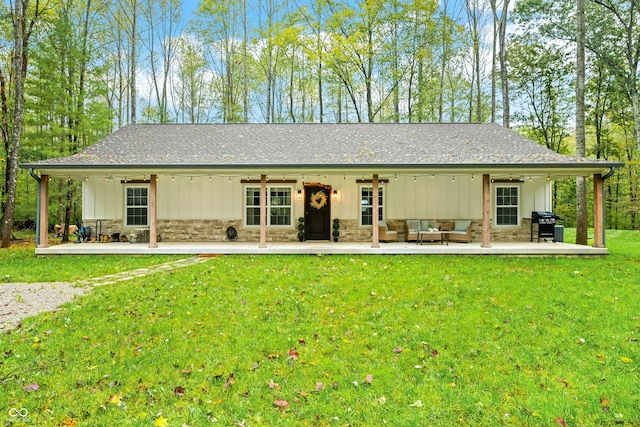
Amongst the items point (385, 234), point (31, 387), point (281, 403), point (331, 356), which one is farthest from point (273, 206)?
point (281, 403)

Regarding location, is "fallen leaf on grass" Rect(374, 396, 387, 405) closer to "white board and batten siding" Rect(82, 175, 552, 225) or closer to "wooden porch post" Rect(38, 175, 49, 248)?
"white board and batten siding" Rect(82, 175, 552, 225)

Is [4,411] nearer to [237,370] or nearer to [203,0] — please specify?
[237,370]

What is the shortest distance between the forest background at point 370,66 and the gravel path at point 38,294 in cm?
1088

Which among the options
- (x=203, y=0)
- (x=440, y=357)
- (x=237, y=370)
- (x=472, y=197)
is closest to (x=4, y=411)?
(x=237, y=370)

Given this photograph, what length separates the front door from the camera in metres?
11.3

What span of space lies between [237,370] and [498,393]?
2.24m

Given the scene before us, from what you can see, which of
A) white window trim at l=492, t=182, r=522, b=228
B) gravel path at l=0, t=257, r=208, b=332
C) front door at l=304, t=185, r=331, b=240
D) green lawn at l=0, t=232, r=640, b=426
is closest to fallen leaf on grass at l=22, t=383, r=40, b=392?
green lawn at l=0, t=232, r=640, b=426

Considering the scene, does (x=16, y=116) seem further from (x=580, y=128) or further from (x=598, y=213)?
(x=580, y=128)

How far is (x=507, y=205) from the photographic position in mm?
11391

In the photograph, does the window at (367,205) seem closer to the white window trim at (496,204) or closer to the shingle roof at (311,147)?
the shingle roof at (311,147)

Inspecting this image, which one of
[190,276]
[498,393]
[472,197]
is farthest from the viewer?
[472,197]

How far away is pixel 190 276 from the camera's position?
661 centimetres

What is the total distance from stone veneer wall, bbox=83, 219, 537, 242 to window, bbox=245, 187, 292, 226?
27 centimetres

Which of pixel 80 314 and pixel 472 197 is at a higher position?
pixel 472 197
